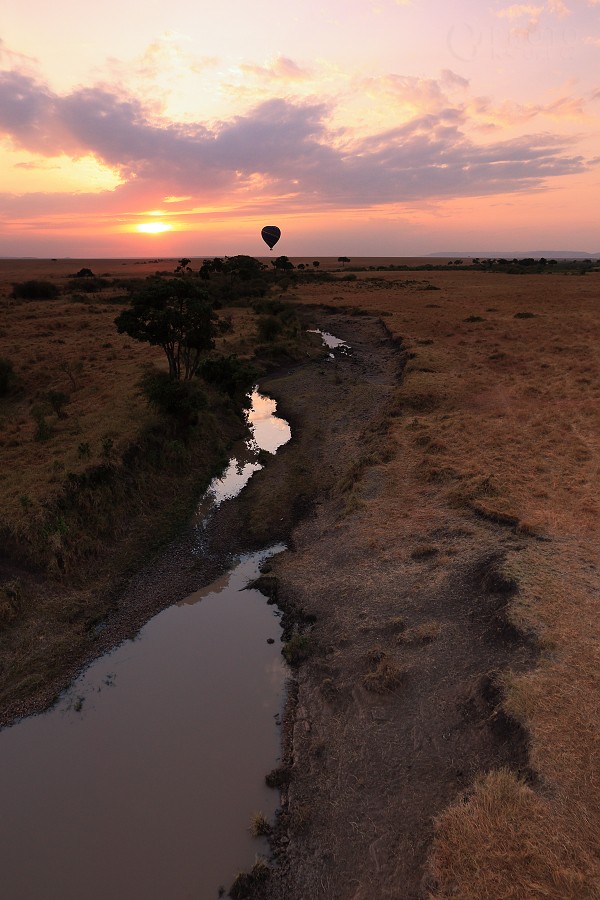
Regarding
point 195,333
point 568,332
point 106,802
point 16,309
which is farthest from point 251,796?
point 16,309

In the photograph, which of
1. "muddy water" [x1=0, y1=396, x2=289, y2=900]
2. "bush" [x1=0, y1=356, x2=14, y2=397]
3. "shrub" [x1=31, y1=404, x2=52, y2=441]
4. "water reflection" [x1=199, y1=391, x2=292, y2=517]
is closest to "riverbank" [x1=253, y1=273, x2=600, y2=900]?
"muddy water" [x1=0, y1=396, x2=289, y2=900]

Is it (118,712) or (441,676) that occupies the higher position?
(441,676)

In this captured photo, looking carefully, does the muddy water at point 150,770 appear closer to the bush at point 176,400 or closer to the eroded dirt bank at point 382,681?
the eroded dirt bank at point 382,681

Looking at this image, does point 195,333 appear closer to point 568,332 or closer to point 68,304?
point 568,332

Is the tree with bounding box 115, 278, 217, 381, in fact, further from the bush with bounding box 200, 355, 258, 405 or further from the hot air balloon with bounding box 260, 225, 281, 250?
the hot air balloon with bounding box 260, 225, 281, 250

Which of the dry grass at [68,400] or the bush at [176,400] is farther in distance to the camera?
the bush at [176,400]

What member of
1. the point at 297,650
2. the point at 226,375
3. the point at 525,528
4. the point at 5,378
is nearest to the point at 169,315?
the point at 226,375

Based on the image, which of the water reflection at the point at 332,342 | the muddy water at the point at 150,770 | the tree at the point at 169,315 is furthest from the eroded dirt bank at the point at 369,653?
the water reflection at the point at 332,342

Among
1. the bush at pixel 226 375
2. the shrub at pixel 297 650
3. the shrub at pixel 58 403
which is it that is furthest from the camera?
the bush at pixel 226 375

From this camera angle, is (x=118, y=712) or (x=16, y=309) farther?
(x=16, y=309)
